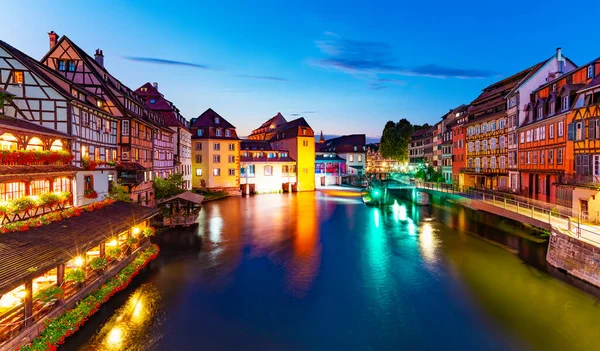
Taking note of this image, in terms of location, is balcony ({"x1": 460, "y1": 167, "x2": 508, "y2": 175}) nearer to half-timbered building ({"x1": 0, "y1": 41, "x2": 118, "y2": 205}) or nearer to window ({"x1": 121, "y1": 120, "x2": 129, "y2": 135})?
window ({"x1": 121, "y1": 120, "x2": 129, "y2": 135})

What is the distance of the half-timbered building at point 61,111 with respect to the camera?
22.5 m

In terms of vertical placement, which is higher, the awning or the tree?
the tree

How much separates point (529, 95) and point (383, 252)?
29.2m

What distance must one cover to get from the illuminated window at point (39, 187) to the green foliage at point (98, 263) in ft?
18.0

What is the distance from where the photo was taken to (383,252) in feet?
96.7

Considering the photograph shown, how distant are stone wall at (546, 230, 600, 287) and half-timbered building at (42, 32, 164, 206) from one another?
33.7 metres

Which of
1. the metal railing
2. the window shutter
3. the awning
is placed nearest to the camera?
the awning

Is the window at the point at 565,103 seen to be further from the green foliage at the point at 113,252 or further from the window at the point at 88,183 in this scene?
the window at the point at 88,183

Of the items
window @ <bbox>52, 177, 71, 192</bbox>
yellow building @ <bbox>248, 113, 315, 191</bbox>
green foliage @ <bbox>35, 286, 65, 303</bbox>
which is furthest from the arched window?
yellow building @ <bbox>248, 113, 315, 191</bbox>

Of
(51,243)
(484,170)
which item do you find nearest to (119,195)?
(51,243)

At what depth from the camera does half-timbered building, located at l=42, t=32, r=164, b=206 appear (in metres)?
32.6

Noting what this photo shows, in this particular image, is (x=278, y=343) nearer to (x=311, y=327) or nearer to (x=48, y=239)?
(x=311, y=327)

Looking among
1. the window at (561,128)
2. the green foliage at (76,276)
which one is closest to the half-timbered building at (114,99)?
the green foliage at (76,276)

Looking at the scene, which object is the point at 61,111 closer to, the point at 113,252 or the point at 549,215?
the point at 113,252
